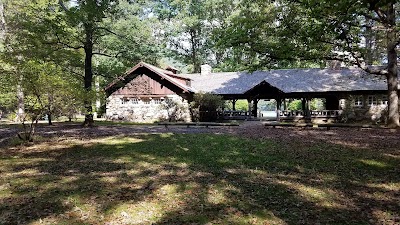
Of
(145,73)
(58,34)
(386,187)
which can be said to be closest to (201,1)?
(145,73)

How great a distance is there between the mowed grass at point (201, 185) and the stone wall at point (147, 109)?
1928cm

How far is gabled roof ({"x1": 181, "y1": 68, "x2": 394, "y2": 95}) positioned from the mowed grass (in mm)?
20113

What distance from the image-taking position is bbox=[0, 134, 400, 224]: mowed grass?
561 centimetres

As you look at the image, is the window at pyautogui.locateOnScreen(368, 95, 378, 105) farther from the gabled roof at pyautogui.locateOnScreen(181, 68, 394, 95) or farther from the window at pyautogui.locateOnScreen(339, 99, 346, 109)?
the window at pyautogui.locateOnScreen(339, 99, 346, 109)

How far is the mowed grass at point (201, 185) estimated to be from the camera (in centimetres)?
561

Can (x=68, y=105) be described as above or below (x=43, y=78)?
below

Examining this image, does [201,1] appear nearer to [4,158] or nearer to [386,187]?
[4,158]

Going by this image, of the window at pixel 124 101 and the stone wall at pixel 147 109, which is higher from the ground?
the window at pixel 124 101

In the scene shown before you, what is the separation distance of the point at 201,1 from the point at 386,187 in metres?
47.8

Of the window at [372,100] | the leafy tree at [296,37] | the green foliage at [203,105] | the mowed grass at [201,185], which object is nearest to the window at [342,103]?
the window at [372,100]

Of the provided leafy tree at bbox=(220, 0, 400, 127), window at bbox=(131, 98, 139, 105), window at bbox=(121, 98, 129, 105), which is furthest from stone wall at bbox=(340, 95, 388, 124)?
window at bbox=(121, 98, 129, 105)

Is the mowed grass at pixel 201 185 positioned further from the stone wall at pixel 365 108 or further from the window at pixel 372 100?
the window at pixel 372 100

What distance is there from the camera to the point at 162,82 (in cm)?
3262

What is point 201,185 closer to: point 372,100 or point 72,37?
point 72,37
